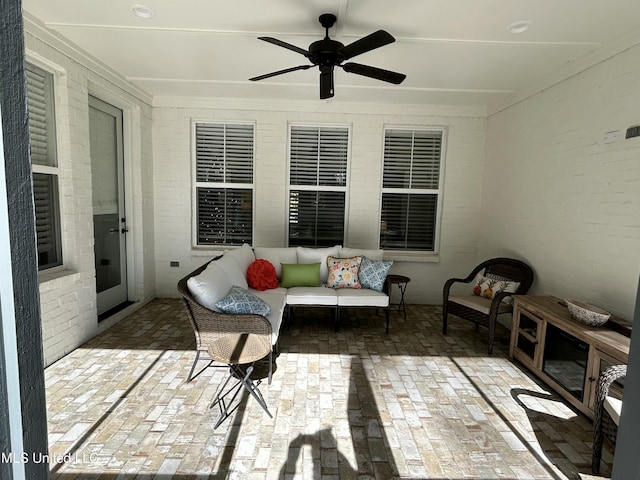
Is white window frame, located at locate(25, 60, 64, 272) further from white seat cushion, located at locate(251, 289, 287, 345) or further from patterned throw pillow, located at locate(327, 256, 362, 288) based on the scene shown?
patterned throw pillow, located at locate(327, 256, 362, 288)

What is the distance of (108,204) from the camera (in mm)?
4078

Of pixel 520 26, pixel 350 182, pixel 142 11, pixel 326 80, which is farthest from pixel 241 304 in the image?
pixel 520 26

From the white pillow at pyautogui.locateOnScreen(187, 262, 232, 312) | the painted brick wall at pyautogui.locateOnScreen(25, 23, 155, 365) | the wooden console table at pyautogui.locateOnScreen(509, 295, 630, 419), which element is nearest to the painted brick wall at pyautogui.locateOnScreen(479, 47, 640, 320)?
the wooden console table at pyautogui.locateOnScreen(509, 295, 630, 419)

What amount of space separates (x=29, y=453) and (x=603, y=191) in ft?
12.3

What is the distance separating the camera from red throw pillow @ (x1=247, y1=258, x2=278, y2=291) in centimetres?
382

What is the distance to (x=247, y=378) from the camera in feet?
7.79

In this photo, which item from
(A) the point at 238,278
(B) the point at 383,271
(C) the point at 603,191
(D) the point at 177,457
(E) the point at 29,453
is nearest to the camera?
(E) the point at 29,453

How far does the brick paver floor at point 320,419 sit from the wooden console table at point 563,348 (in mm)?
135

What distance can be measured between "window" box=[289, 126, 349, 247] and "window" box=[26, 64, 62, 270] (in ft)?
9.19

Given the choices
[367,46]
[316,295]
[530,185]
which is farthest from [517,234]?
[367,46]

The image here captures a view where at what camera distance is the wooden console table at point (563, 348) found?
7.38ft

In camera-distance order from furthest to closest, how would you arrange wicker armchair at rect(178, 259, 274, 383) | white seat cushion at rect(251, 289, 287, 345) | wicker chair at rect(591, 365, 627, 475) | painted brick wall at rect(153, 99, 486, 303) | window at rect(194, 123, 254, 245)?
window at rect(194, 123, 254, 245) → painted brick wall at rect(153, 99, 486, 303) → white seat cushion at rect(251, 289, 287, 345) → wicker armchair at rect(178, 259, 274, 383) → wicker chair at rect(591, 365, 627, 475)

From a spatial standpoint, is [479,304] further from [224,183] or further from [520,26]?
[224,183]

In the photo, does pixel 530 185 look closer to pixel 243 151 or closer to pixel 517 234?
pixel 517 234
